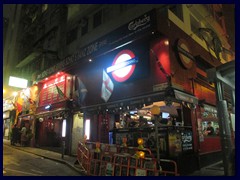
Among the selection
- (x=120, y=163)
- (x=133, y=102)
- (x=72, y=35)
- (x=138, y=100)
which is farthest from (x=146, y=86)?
(x=72, y=35)

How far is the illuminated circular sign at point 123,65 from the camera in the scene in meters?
11.6

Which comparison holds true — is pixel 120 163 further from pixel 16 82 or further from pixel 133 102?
pixel 16 82

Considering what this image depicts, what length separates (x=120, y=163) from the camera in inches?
309

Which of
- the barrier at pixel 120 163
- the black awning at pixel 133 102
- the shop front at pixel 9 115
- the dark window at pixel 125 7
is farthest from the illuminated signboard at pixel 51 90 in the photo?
the shop front at pixel 9 115

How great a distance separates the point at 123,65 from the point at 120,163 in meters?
5.86

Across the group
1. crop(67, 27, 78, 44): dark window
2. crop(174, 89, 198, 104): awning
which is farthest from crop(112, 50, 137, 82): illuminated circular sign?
crop(67, 27, 78, 44): dark window

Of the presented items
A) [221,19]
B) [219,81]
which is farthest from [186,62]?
[221,19]

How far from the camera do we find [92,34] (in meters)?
20.0

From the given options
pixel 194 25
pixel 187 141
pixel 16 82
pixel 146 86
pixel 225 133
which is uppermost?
pixel 194 25

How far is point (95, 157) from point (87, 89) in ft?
21.9

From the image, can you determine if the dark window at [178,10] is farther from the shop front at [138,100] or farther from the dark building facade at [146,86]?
the shop front at [138,100]

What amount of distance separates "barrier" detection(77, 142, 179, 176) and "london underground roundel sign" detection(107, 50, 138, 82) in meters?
4.43

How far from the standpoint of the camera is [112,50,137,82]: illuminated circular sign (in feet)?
38.0

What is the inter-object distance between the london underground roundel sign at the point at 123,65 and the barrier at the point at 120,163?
4429 millimetres
